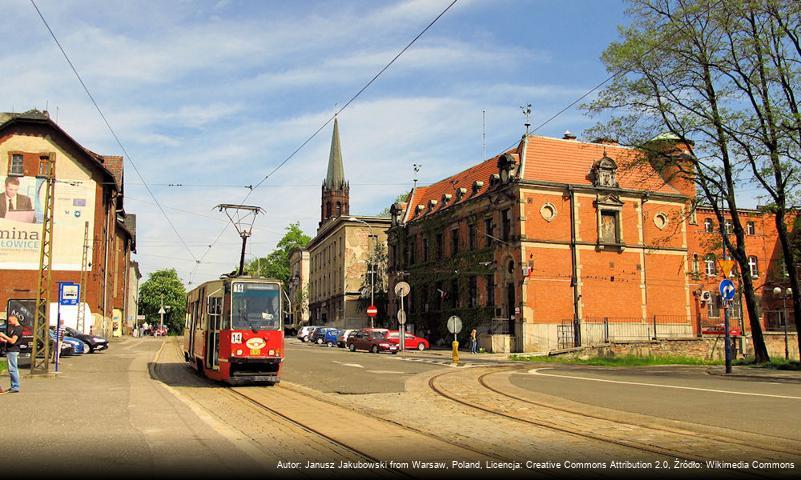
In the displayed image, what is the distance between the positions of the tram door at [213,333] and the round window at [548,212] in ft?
94.3

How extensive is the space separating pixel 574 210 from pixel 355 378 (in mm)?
27662

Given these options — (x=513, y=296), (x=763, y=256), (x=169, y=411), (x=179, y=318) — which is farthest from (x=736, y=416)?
(x=179, y=318)

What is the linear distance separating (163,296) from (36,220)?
7083 centimetres

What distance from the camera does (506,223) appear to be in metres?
44.7

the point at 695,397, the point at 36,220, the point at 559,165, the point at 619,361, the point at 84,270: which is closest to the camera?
the point at 695,397

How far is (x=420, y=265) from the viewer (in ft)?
184

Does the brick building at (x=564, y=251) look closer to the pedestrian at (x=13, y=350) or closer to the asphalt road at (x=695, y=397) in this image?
the asphalt road at (x=695, y=397)

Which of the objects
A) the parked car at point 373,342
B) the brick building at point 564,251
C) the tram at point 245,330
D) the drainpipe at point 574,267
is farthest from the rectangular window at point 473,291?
the tram at point 245,330

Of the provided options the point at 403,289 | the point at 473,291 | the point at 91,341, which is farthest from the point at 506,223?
the point at 91,341

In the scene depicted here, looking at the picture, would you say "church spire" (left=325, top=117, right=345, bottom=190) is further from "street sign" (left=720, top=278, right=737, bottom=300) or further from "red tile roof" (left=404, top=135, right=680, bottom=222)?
"street sign" (left=720, top=278, right=737, bottom=300)

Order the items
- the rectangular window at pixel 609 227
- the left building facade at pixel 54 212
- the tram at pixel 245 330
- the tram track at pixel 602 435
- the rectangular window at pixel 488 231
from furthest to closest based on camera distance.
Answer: the left building facade at pixel 54 212
the rectangular window at pixel 488 231
the rectangular window at pixel 609 227
the tram at pixel 245 330
the tram track at pixel 602 435

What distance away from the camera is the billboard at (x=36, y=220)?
156ft

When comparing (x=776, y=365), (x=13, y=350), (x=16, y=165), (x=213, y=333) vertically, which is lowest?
(x=776, y=365)

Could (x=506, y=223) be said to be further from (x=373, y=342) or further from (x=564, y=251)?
(x=373, y=342)
